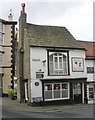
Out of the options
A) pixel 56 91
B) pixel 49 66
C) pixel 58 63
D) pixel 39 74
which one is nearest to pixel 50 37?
pixel 58 63

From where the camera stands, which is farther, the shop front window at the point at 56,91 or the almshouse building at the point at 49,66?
the shop front window at the point at 56,91

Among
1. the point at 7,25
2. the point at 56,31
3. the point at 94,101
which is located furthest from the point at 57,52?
the point at 7,25

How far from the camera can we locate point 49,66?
31.2 metres

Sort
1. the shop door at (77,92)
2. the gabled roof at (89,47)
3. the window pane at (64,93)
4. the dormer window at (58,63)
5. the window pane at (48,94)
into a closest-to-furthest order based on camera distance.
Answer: the window pane at (48,94)
the dormer window at (58,63)
the window pane at (64,93)
the shop door at (77,92)
the gabled roof at (89,47)

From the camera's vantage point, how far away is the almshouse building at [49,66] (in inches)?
1199

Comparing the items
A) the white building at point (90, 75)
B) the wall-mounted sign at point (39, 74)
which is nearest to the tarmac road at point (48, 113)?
the wall-mounted sign at point (39, 74)

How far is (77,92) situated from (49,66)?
448 cm

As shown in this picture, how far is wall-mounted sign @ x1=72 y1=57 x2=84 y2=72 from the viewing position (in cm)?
3256

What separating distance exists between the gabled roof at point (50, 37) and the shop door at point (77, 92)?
424cm

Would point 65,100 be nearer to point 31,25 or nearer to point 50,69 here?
point 50,69

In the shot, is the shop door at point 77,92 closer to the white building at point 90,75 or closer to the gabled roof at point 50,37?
the white building at point 90,75

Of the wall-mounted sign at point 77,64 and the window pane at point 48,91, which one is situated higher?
the wall-mounted sign at point 77,64

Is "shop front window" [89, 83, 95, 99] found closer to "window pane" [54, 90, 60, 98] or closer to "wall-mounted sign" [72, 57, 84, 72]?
"wall-mounted sign" [72, 57, 84, 72]

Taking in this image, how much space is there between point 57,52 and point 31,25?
4.79 meters
